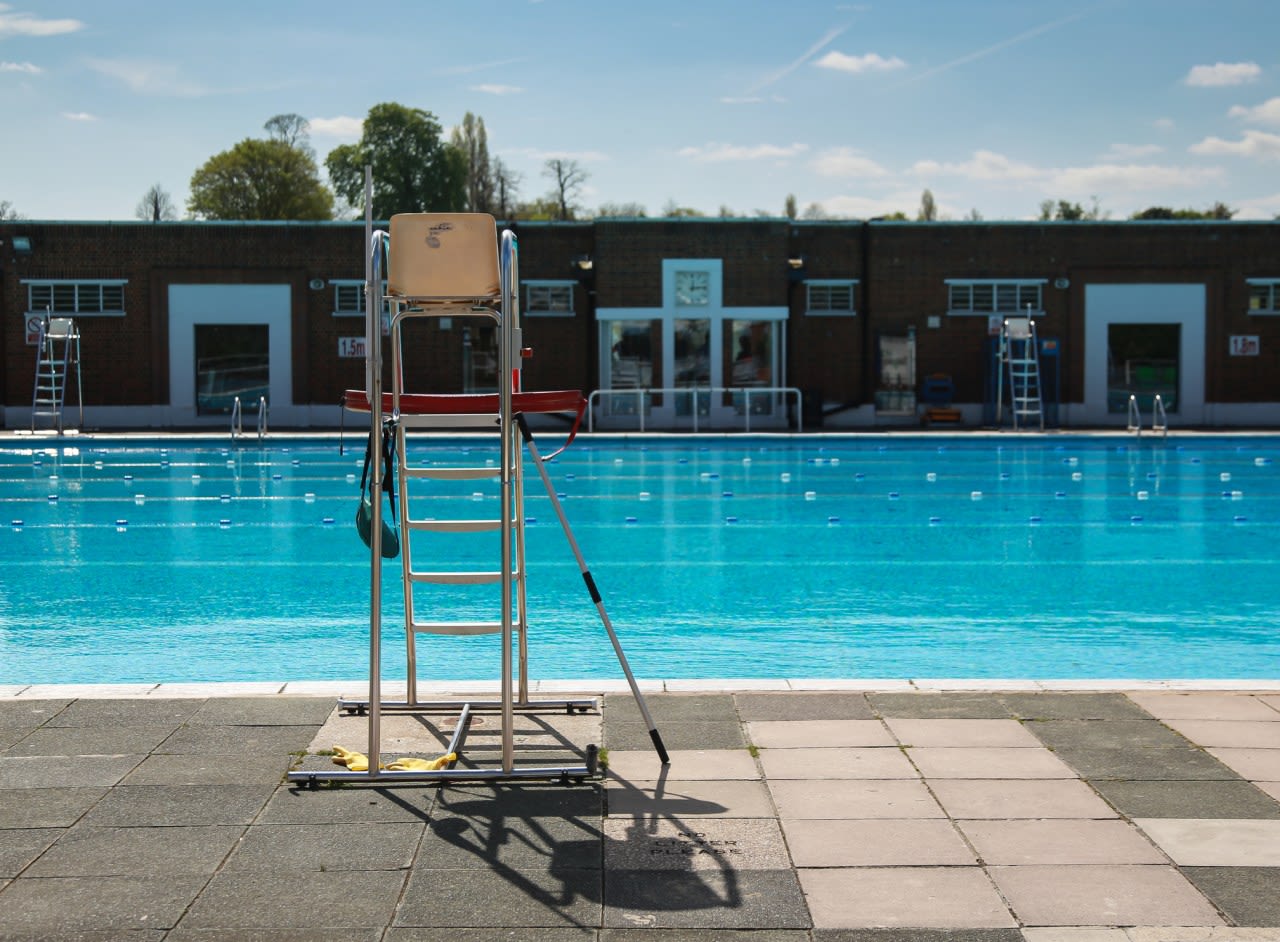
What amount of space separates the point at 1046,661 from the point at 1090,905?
4813 mm

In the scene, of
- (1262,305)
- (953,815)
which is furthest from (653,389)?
(953,815)

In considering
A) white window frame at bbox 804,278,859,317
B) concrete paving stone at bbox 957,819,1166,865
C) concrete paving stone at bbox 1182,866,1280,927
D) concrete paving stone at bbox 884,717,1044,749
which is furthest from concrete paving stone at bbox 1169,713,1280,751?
white window frame at bbox 804,278,859,317

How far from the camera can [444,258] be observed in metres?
5.04

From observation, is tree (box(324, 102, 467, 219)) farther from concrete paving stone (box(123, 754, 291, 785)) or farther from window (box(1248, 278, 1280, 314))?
concrete paving stone (box(123, 754, 291, 785))

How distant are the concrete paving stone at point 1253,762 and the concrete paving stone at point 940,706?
916mm

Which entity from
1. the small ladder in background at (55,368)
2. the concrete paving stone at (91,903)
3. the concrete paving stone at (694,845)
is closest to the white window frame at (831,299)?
the small ladder in background at (55,368)

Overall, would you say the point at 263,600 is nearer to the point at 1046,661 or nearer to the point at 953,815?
the point at 1046,661

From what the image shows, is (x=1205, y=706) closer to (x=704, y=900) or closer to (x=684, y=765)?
(x=684, y=765)

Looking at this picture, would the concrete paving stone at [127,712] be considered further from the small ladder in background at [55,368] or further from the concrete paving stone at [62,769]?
the small ladder in background at [55,368]

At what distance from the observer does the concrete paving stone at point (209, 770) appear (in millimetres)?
4969

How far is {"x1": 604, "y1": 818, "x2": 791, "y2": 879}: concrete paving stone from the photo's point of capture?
4.14 meters

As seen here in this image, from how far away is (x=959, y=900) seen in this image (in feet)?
12.7

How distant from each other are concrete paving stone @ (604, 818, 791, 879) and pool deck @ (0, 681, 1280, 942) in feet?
0.04

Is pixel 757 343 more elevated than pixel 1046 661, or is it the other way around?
pixel 757 343
